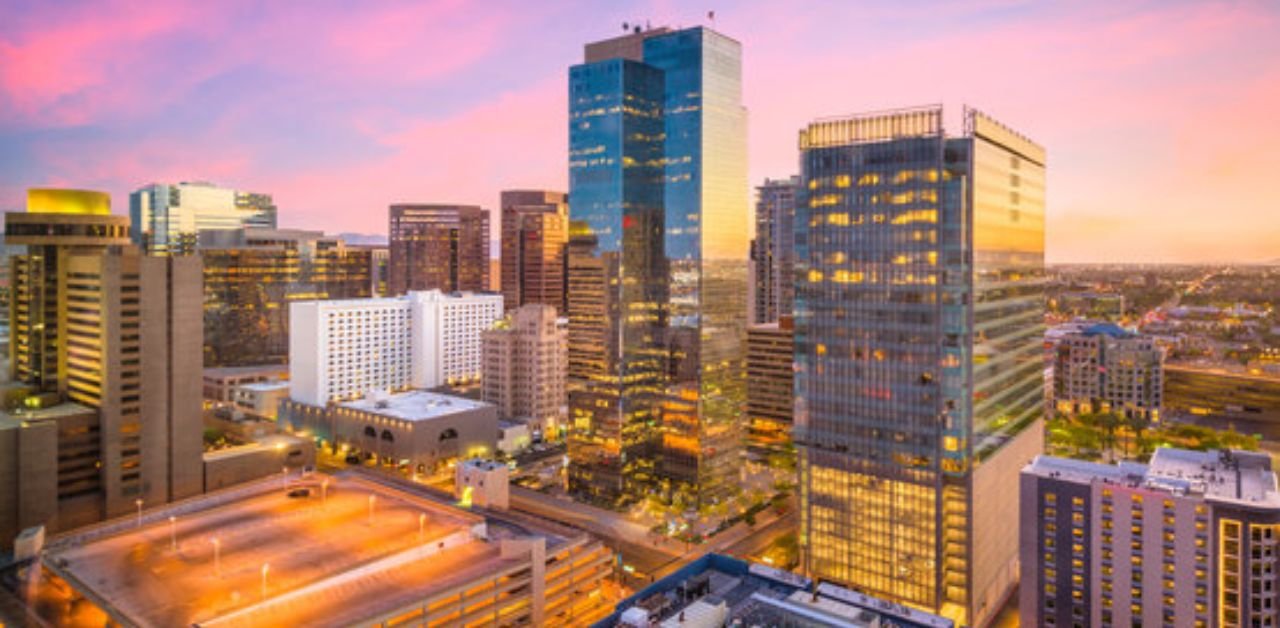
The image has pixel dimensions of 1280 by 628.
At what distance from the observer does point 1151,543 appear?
84000mm

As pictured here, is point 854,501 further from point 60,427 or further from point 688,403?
point 60,427

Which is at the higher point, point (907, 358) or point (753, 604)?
point (907, 358)

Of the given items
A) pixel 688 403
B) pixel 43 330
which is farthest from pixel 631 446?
pixel 43 330

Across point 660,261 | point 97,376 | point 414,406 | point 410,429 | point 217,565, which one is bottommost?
point 217,565

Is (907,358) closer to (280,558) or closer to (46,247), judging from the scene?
(280,558)

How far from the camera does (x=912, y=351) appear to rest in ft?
321

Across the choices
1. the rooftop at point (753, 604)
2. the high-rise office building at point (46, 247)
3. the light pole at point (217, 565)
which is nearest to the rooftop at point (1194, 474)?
the rooftop at point (753, 604)

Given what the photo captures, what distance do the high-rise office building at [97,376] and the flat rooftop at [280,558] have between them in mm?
30189

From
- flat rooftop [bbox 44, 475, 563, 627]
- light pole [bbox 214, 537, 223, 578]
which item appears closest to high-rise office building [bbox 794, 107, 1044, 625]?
flat rooftop [bbox 44, 475, 563, 627]

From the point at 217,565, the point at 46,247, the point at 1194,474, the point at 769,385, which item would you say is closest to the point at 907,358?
the point at 1194,474

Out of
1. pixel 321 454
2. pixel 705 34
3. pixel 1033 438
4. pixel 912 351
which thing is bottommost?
pixel 321 454

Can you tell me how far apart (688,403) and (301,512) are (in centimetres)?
6551

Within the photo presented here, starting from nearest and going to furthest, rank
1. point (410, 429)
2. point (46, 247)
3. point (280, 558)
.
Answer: point (280, 558)
point (46, 247)
point (410, 429)

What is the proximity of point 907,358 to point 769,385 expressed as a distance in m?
90.1
